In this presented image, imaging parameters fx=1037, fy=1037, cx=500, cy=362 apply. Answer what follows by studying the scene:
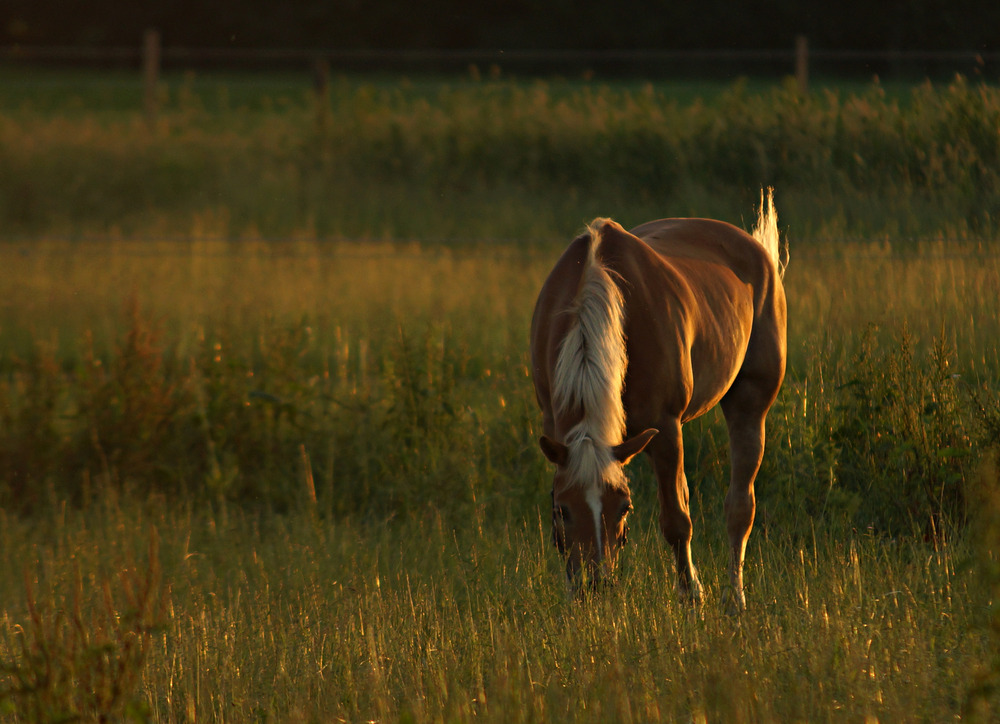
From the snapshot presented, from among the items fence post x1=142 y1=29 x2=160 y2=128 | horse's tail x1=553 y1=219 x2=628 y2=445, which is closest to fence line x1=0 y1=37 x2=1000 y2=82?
fence post x1=142 y1=29 x2=160 y2=128

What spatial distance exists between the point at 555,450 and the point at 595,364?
0.37 meters

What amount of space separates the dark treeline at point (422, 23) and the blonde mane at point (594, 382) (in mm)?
19441

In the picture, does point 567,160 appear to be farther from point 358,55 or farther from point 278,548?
point 278,548

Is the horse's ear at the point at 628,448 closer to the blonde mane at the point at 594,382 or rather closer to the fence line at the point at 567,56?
the blonde mane at the point at 594,382

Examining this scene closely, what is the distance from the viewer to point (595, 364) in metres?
4.05

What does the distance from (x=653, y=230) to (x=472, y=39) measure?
25.4 metres

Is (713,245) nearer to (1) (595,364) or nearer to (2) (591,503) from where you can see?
(1) (595,364)

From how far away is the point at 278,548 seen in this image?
566cm

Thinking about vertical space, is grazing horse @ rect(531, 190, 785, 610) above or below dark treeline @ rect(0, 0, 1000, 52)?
below

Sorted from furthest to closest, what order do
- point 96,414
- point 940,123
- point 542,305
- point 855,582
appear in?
point 940,123 < point 96,414 < point 542,305 < point 855,582

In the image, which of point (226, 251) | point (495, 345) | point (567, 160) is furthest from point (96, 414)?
point (567, 160)

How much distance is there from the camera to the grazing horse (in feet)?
12.9

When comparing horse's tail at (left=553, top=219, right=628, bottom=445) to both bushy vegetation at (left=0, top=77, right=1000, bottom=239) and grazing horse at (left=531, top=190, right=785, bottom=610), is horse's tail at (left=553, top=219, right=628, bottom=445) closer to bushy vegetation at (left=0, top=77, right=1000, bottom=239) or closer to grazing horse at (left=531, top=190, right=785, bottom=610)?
grazing horse at (left=531, top=190, right=785, bottom=610)

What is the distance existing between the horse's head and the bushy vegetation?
15.6 ft
